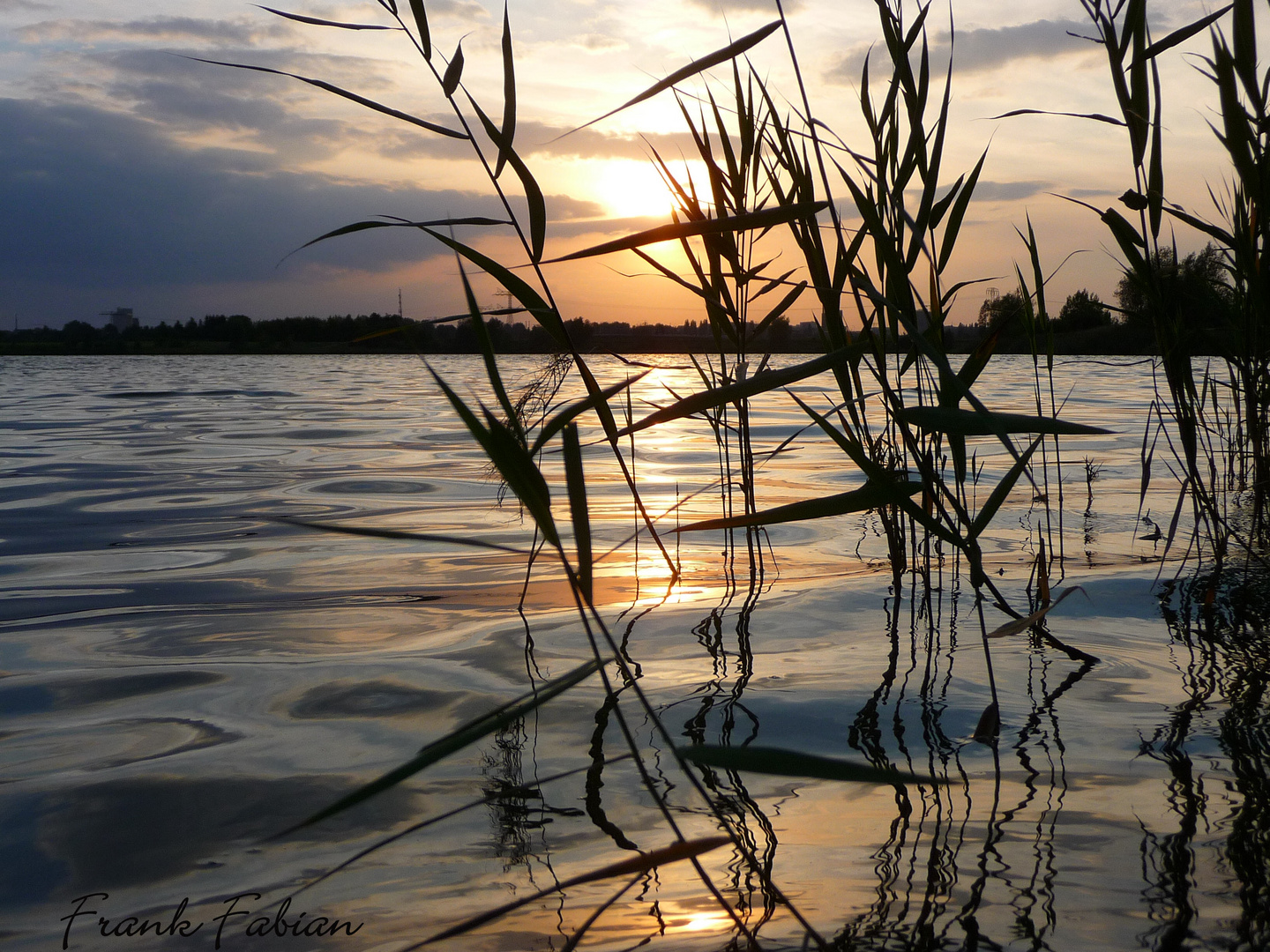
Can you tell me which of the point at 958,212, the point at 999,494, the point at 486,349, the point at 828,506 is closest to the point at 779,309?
the point at 958,212

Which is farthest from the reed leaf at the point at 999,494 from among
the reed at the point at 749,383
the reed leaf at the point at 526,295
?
the reed leaf at the point at 526,295

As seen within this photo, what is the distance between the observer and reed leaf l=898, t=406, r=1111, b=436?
3.97 feet

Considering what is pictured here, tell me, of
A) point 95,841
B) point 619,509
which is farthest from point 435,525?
point 95,841

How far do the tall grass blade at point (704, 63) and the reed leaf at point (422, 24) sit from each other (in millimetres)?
449

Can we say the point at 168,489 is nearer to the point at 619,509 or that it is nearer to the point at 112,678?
the point at 619,509

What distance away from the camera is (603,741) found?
1667 millimetres

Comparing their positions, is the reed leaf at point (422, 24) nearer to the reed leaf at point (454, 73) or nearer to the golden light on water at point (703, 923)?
the reed leaf at point (454, 73)

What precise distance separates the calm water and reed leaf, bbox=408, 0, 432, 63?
3.15 ft

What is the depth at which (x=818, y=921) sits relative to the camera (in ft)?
3.53

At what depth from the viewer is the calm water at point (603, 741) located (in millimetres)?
1131

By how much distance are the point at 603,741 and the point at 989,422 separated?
92cm

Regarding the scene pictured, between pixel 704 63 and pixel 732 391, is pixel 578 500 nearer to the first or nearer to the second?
pixel 732 391

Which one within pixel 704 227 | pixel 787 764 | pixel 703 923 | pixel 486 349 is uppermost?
pixel 704 227

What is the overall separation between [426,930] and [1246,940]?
3.18 feet
